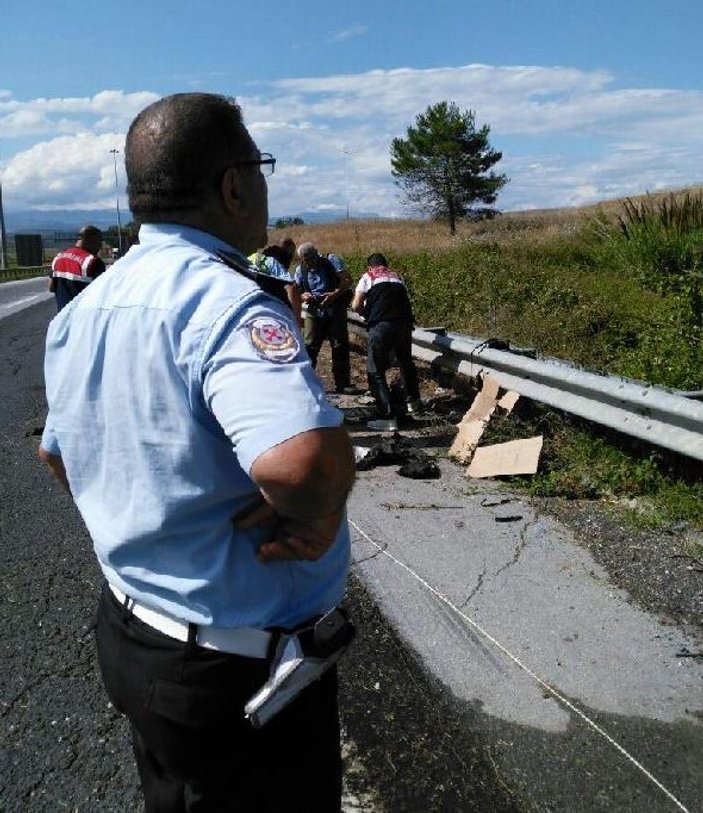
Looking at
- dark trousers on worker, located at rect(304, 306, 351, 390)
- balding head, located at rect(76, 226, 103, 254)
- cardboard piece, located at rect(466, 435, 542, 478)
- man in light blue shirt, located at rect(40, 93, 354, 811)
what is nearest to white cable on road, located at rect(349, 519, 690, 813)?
man in light blue shirt, located at rect(40, 93, 354, 811)

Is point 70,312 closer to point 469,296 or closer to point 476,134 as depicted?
point 469,296

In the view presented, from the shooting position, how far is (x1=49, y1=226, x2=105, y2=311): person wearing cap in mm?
9328

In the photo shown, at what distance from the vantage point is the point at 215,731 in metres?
1.64

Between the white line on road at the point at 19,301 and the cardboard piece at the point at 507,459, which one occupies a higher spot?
the cardboard piece at the point at 507,459

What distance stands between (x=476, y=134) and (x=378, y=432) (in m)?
50.5

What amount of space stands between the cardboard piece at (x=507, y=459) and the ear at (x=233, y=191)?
4320mm

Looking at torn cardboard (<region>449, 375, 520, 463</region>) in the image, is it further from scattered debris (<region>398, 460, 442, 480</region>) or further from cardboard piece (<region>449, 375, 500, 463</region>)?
scattered debris (<region>398, 460, 442, 480</region>)

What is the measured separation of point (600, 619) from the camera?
3.68 meters

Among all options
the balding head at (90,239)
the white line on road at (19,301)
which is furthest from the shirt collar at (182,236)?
the white line on road at (19,301)

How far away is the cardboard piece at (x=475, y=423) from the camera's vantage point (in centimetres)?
650

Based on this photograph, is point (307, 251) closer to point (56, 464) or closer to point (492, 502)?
point (492, 502)

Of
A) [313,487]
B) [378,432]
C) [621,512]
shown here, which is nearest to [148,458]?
[313,487]

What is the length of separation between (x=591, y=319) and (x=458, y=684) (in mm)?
6119

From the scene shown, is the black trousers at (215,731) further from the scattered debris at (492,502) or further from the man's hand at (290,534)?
the scattered debris at (492,502)
